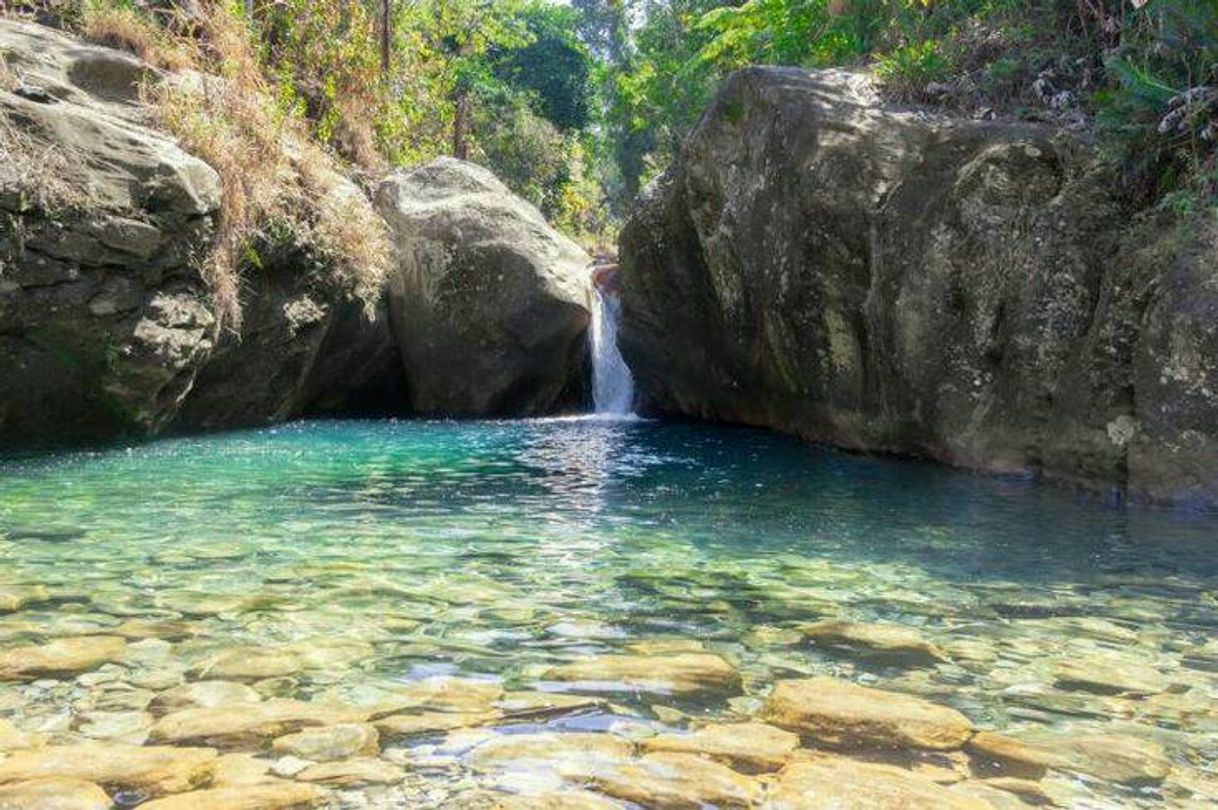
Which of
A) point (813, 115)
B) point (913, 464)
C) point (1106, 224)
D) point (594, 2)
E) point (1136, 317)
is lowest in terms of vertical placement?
point (913, 464)

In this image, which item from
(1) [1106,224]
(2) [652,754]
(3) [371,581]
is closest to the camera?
(2) [652,754]

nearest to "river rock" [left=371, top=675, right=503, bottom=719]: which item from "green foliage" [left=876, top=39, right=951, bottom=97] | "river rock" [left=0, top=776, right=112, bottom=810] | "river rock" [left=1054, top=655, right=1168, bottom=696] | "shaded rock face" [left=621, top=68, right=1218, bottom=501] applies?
"river rock" [left=0, top=776, right=112, bottom=810]

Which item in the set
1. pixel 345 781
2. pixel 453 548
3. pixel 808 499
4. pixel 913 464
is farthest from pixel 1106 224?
pixel 345 781

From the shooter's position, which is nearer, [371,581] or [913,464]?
[371,581]

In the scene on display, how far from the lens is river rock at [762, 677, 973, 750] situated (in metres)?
2.99

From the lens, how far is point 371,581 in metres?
4.89

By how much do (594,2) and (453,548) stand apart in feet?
177

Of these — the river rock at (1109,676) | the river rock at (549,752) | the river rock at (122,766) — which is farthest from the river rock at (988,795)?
the river rock at (122,766)

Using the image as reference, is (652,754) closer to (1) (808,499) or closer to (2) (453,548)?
(2) (453,548)

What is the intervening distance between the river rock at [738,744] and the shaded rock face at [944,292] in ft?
17.7

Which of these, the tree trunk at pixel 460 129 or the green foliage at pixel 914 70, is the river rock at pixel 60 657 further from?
the tree trunk at pixel 460 129

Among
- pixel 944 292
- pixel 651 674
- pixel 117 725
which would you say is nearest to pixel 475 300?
pixel 944 292

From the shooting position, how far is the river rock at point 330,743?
2820mm

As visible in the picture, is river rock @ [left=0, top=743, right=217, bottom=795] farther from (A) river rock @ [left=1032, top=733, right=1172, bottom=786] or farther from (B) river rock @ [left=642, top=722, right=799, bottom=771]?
(A) river rock @ [left=1032, top=733, right=1172, bottom=786]
